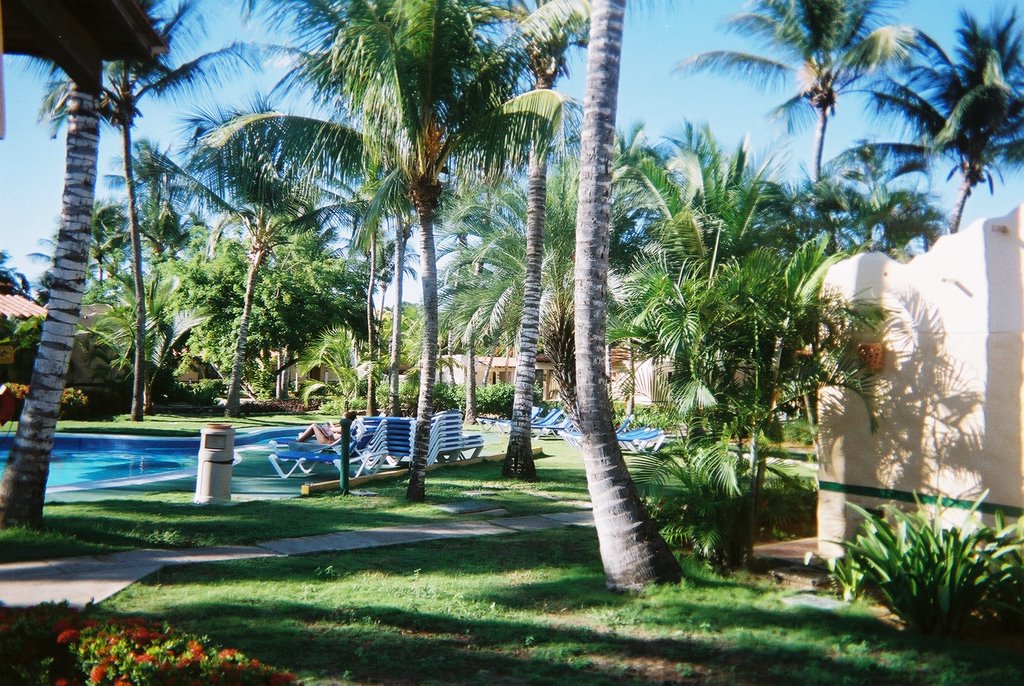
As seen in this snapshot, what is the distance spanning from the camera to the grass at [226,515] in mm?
7723

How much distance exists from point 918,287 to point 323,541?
6.25 metres

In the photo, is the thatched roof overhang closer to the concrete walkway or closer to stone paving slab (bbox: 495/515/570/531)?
the concrete walkway

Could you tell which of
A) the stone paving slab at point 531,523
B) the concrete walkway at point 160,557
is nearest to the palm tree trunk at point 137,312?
the stone paving slab at point 531,523

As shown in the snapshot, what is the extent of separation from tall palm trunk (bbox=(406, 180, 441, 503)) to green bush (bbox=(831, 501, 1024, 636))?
21.3 ft

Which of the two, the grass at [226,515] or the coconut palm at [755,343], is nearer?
the coconut palm at [755,343]

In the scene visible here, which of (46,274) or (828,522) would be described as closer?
(828,522)

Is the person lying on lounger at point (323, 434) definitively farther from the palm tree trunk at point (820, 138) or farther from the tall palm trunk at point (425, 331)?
the palm tree trunk at point (820, 138)

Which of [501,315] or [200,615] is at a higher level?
[501,315]

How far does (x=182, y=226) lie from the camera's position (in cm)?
4669

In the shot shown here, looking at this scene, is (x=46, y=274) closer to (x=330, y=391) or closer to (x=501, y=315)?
(x=330, y=391)

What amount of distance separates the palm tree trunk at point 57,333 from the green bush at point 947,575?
739cm

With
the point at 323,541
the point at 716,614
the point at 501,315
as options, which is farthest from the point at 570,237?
the point at 716,614

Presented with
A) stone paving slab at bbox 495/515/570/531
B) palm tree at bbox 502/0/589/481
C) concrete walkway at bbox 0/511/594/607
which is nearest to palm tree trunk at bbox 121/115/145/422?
palm tree at bbox 502/0/589/481

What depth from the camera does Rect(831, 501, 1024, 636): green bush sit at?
562 cm
